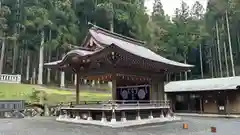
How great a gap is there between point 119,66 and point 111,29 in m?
19.3

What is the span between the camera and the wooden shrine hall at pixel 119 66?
1189cm

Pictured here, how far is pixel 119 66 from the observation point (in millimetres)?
12594

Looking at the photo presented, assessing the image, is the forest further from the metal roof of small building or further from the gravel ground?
the gravel ground

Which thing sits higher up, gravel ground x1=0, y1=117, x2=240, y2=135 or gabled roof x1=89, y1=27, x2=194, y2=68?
gabled roof x1=89, y1=27, x2=194, y2=68

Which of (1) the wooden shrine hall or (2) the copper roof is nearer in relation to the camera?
(1) the wooden shrine hall

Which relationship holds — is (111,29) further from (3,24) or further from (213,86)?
(213,86)

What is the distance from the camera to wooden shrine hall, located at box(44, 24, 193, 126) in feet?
39.0

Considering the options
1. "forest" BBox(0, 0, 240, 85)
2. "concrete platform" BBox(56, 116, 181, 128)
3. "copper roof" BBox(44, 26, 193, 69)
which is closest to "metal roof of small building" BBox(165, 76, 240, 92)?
"copper roof" BBox(44, 26, 193, 69)

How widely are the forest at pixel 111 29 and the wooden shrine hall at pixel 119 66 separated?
10819 millimetres

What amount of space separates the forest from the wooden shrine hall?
10.8 meters

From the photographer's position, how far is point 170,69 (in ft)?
50.8

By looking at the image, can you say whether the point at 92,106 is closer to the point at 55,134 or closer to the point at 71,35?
the point at 55,134

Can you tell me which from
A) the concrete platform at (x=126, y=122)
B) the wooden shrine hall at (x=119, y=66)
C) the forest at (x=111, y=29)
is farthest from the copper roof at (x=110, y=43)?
the forest at (x=111, y=29)

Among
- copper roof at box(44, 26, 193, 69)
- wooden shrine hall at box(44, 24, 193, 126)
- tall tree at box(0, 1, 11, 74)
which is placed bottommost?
wooden shrine hall at box(44, 24, 193, 126)
